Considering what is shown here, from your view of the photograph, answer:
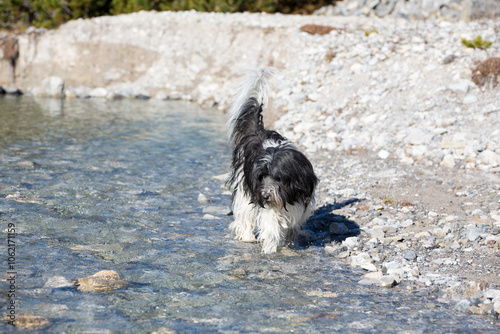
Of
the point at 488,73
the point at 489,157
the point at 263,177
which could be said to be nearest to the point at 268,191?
the point at 263,177

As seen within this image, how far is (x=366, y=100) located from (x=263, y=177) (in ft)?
23.5

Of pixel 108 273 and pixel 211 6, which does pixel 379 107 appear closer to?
pixel 108 273

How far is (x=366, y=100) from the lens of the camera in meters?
12.1

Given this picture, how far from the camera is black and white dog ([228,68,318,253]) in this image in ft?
18.1

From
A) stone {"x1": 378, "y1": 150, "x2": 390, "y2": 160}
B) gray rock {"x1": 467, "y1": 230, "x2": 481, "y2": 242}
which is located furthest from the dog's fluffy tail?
stone {"x1": 378, "y1": 150, "x2": 390, "y2": 160}

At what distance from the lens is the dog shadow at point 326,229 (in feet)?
21.2

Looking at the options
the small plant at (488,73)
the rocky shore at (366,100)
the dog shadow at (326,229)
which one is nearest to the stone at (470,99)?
the rocky shore at (366,100)

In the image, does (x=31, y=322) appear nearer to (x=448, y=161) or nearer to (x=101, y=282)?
(x=101, y=282)

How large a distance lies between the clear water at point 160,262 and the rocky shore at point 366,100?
56 centimetres

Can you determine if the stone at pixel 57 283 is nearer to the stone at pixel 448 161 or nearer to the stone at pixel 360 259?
the stone at pixel 360 259

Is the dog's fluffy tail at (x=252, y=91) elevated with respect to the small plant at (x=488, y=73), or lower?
lower

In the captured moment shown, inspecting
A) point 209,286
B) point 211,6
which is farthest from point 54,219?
point 211,6

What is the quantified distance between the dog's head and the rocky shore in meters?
0.99

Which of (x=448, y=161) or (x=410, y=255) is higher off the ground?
(x=448, y=161)
